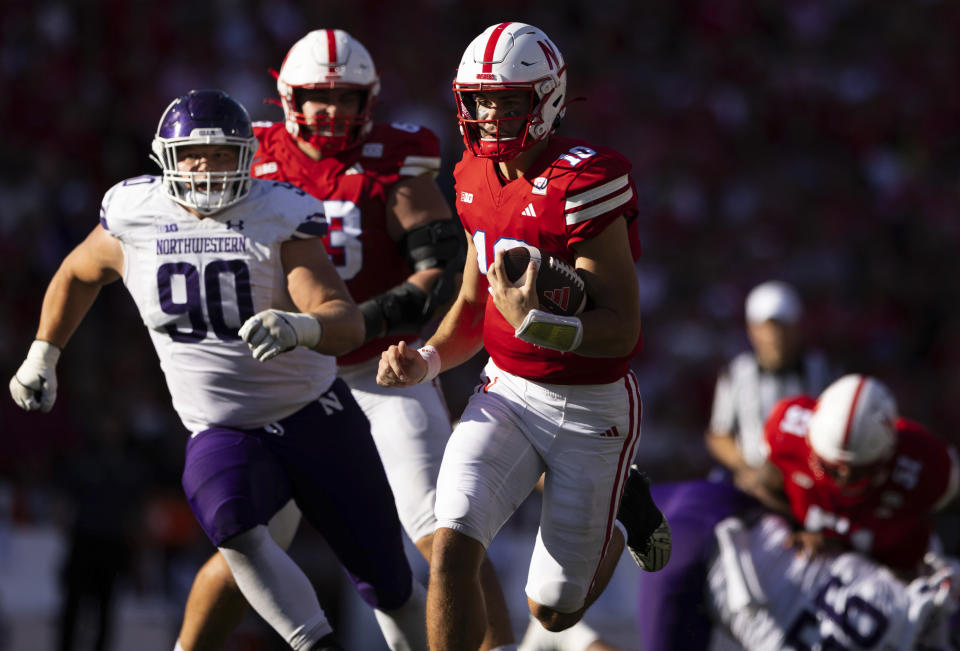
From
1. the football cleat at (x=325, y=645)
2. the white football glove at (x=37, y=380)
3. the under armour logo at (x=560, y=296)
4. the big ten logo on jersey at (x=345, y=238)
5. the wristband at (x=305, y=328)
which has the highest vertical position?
the under armour logo at (x=560, y=296)

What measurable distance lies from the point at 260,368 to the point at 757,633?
2.38 meters

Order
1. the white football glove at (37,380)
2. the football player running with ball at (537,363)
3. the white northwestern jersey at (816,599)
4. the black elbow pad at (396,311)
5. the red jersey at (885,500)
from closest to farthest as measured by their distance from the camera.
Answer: the football player running with ball at (537,363) → the white football glove at (37,380) → the black elbow pad at (396,311) → the white northwestern jersey at (816,599) → the red jersey at (885,500)

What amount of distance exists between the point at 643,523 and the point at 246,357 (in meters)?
1.26

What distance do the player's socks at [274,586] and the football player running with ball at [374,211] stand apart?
2.06ft

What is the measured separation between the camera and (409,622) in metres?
4.20

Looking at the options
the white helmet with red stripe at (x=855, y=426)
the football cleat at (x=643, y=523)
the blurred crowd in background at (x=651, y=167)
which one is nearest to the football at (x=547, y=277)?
the football cleat at (x=643, y=523)

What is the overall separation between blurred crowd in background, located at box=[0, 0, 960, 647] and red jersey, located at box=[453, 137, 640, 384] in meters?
4.16

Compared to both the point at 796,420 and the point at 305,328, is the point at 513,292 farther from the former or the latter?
the point at 796,420

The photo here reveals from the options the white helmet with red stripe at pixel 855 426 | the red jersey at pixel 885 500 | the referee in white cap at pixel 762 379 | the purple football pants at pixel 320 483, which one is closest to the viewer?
the purple football pants at pixel 320 483

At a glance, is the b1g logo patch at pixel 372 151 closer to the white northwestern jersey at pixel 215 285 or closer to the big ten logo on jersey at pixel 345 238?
the big ten logo on jersey at pixel 345 238

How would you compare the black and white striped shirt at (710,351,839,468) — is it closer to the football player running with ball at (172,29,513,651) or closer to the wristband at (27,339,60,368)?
the football player running with ball at (172,29,513,651)

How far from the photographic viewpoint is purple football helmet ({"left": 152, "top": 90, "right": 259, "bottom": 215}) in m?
3.94

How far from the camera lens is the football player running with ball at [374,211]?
177 inches

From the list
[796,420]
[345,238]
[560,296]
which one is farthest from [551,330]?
[796,420]
